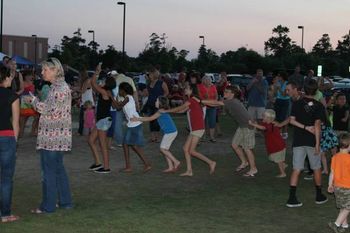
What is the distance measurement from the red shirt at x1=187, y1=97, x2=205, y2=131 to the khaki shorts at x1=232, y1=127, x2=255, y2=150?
766 millimetres

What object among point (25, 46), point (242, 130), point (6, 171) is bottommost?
point (6, 171)

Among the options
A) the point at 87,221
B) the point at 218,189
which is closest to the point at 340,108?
the point at 218,189

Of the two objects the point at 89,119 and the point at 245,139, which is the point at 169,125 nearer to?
the point at 245,139

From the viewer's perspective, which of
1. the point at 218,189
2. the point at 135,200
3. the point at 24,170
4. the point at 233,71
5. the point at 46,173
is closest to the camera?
the point at 46,173

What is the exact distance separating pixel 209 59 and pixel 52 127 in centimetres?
6895

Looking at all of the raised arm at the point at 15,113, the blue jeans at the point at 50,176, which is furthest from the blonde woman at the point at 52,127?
the raised arm at the point at 15,113

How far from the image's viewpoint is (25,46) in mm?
114625

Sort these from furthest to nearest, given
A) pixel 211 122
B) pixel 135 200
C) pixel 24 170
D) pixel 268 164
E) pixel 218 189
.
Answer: pixel 211 122 → pixel 268 164 → pixel 24 170 → pixel 218 189 → pixel 135 200

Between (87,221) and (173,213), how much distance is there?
109cm

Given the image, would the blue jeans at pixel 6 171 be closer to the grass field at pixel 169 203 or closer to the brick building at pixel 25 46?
the grass field at pixel 169 203

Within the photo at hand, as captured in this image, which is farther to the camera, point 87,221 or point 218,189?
point 218,189

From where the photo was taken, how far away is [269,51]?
9044 centimetres

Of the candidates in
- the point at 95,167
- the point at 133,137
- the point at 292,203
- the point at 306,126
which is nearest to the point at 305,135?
the point at 306,126

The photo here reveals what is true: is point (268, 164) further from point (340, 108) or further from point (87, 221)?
point (87, 221)
